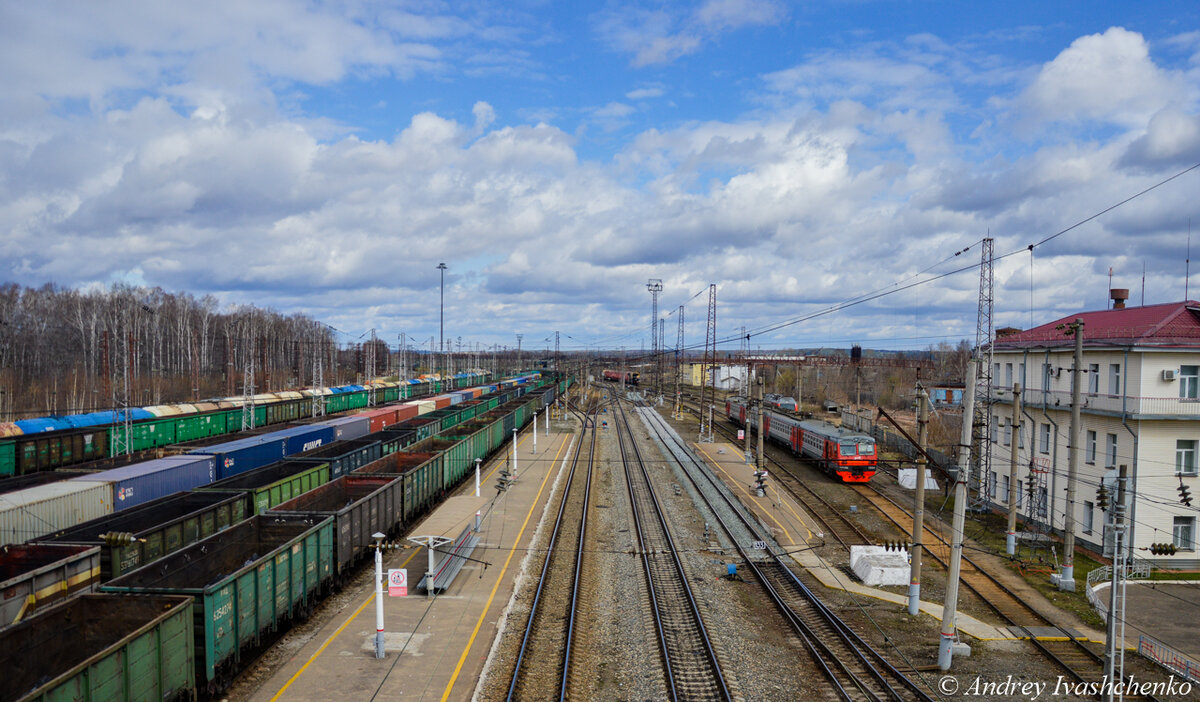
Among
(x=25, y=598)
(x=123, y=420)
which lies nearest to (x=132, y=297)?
(x=123, y=420)

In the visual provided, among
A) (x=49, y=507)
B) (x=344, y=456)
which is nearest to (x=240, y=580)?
(x=49, y=507)

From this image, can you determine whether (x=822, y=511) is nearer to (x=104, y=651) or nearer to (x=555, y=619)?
(x=555, y=619)

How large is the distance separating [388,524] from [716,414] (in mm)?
63906

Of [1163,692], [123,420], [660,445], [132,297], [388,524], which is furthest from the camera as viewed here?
[132,297]

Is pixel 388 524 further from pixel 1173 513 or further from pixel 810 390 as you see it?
pixel 810 390

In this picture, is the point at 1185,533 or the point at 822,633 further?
the point at 1185,533

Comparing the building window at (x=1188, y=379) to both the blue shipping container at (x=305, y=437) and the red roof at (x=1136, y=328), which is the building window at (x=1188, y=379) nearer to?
the red roof at (x=1136, y=328)

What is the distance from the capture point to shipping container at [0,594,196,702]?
10156 millimetres

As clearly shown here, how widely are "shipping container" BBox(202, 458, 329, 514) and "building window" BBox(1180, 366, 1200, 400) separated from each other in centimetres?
3293

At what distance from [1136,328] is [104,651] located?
34.4 meters

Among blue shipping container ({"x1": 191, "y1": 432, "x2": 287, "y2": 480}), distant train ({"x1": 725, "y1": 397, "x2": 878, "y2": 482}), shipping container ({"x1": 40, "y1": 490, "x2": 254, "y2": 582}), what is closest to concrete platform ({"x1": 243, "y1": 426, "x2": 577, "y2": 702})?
shipping container ({"x1": 40, "y1": 490, "x2": 254, "y2": 582})

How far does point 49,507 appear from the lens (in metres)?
22.0

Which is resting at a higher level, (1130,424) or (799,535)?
(1130,424)

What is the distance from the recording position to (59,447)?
36.1 meters
